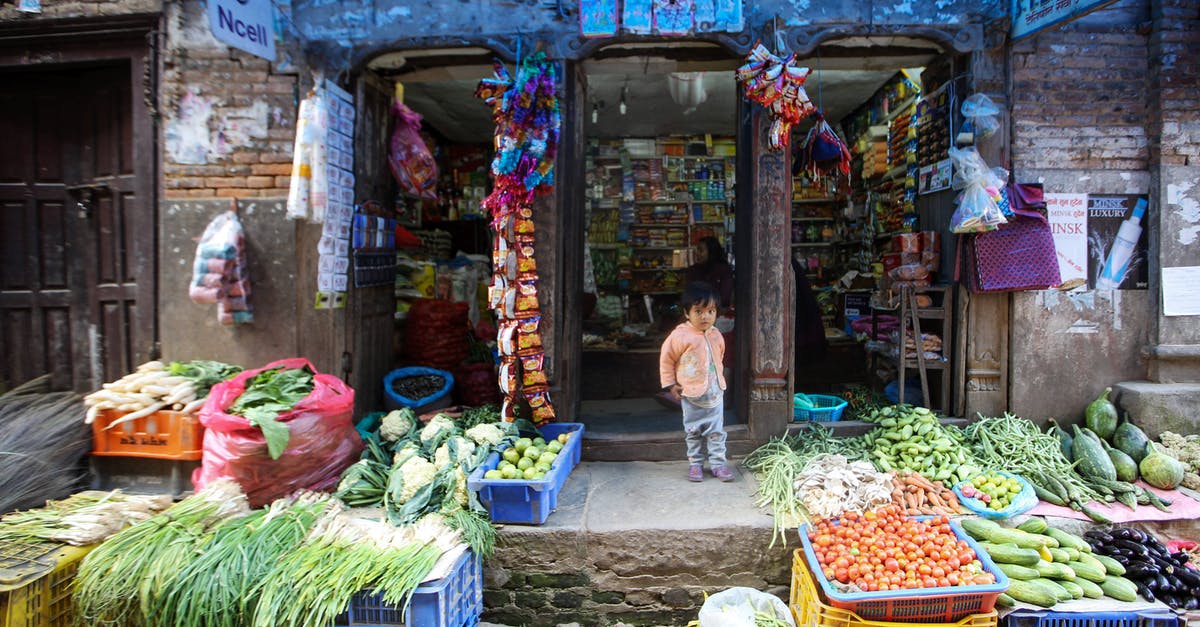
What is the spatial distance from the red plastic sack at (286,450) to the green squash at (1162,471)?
5765mm

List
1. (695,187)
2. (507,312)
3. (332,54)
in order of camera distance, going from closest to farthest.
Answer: (507,312) < (332,54) < (695,187)

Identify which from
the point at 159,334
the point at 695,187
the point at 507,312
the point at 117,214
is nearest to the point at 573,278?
the point at 507,312

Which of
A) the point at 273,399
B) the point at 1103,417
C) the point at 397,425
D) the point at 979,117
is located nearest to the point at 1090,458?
the point at 1103,417

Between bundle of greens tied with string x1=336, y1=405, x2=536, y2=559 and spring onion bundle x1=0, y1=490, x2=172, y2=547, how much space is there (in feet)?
3.79

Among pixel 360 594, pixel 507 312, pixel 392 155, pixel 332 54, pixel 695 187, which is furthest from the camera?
pixel 695 187

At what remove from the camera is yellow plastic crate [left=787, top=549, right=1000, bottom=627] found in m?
3.15

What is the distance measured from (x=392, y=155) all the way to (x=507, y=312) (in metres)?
2.23

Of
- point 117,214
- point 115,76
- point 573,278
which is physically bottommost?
point 573,278

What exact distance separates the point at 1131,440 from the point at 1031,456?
2.58 ft

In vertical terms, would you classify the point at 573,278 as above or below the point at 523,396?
above

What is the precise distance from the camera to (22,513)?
3.93 metres

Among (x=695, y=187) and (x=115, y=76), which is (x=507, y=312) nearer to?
(x=115, y=76)

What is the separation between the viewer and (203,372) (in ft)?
15.9

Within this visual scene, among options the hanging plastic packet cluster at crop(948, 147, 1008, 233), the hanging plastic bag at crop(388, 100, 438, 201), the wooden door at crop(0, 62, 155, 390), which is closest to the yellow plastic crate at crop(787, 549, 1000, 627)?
the hanging plastic packet cluster at crop(948, 147, 1008, 233)
